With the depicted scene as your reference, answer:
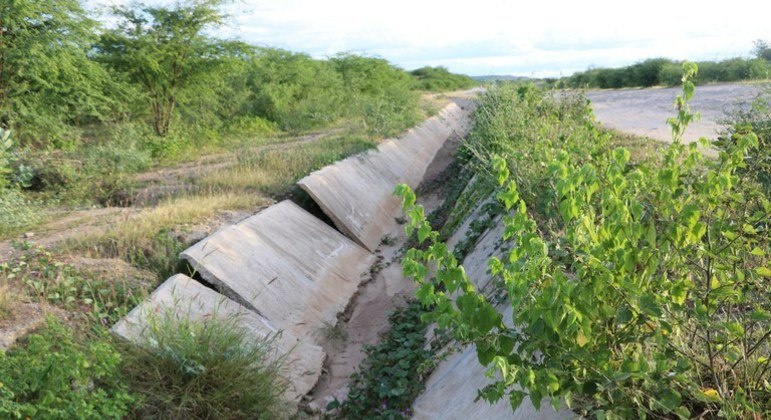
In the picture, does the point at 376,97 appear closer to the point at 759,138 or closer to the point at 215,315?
the point at 759,138

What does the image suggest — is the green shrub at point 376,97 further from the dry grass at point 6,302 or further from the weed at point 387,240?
the dry grass at point 6,302

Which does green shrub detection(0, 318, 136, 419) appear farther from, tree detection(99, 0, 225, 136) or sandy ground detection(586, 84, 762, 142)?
tree detection(99, 0, 225, 136)

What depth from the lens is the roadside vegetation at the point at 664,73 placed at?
959 inches

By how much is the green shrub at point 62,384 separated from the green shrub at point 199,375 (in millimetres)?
183

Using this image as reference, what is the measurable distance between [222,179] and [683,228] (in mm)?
8521

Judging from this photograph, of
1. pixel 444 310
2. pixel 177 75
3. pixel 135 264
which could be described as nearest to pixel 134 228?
pixel 135 264

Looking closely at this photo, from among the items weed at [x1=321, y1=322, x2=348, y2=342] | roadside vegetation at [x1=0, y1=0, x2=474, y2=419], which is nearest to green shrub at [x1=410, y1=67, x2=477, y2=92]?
roadside vegetation at [x1=0, y1=0, x2=474, y2=419]

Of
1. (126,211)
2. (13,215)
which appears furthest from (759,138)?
(13,215)

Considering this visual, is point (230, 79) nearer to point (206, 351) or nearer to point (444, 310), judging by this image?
point (206, 351)

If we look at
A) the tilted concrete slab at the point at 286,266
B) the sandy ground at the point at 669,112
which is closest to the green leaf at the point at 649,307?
the tilted concrete slab at the point at 286,266

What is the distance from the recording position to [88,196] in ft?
33.2

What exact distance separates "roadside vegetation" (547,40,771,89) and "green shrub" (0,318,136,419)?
18.1 meters

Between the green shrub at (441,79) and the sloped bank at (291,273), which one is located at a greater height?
the sloped bank at (291,273)

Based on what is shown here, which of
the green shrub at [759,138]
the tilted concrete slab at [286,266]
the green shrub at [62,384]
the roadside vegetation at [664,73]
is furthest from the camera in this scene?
the roadside vegetation at [664,73]
